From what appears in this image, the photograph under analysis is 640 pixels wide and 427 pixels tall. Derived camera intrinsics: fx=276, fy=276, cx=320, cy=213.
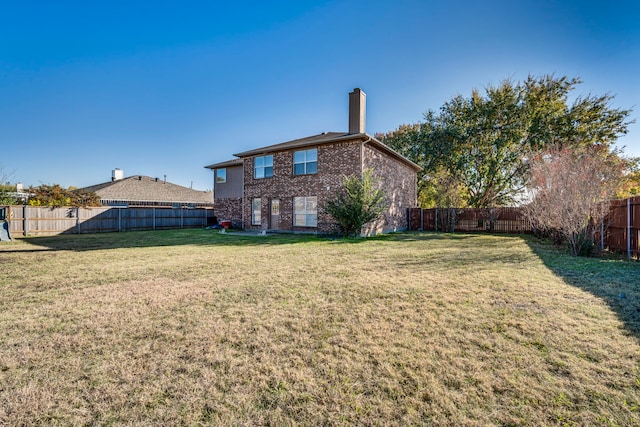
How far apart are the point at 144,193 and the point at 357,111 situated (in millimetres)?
22232

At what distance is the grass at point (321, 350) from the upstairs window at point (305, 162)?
1013cm

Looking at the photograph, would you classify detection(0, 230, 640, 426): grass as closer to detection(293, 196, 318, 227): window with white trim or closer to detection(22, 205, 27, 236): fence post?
detection(293, 196, 318, 227): window with white trim

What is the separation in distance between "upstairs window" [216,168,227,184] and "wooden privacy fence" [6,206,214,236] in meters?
3.06

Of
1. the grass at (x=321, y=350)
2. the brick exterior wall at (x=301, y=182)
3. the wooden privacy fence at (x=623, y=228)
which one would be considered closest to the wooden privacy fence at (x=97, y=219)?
the brick exterior wall at (x=301, y=182)

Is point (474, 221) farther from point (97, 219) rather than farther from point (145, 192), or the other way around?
point (145, 192)

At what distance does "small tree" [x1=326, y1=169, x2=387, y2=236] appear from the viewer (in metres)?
12.4

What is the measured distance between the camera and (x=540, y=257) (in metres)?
7.93

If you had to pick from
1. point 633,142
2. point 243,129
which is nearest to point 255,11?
point 243,129

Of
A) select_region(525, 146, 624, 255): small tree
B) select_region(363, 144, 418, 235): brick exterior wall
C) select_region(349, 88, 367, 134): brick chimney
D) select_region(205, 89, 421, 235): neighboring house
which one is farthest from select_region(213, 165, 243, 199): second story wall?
select_region(525, 146, 624, 255): small tree

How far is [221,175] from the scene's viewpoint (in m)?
20.8

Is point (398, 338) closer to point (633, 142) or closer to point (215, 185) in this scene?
point (215, 185)

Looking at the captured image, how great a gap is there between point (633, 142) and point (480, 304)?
81.5ft

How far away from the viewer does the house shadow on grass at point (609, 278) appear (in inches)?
148

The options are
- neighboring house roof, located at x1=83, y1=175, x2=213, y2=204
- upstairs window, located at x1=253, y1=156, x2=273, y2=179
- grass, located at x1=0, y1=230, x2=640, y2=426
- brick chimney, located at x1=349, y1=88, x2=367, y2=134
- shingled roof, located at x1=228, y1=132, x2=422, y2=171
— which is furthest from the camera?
neighboring house roof, located at x1=83, y1=175, x2=213, y2=204
